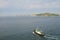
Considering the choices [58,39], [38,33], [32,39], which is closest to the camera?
[58,39]

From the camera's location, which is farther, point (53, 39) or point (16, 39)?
point (16, 39)

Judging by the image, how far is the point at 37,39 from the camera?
70750 mm

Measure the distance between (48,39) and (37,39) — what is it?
610 centimetres

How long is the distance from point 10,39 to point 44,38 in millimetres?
18356

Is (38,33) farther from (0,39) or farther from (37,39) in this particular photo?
(0,39)

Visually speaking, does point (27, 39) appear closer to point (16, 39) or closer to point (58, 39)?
point (16, 39)

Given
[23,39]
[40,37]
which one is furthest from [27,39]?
[40,37]

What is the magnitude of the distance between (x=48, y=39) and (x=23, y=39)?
43.2 feet

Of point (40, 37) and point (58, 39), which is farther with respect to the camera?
point (40, 37)

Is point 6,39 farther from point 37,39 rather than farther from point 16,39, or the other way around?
point 37,39

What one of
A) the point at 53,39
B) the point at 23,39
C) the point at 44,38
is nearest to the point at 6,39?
the point at 23,39

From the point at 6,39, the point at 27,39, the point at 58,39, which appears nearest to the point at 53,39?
the point at 58,39

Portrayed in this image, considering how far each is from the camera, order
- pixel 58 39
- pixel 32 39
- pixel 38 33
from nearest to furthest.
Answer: pixel 58 39
pixel 32 39
pixel 38 33

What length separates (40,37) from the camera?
7281 centimetres
